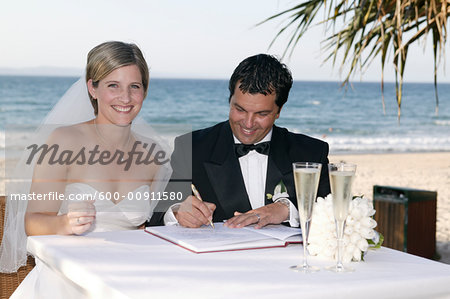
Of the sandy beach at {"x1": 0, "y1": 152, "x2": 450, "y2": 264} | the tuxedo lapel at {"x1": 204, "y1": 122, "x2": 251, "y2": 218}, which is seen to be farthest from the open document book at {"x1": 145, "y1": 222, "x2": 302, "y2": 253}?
the sandy beach at {"x1": 0, "y1": 152, "x2": 450, "y2": 264}

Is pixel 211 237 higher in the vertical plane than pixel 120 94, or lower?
lower

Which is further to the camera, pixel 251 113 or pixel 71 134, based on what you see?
pixel 71 134

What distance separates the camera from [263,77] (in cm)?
286

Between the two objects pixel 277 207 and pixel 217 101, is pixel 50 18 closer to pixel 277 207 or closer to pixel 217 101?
pixel 217 101

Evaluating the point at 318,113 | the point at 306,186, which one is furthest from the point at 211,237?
the point at 318,113

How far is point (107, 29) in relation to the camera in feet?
104

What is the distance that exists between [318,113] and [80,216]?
28.2 metres

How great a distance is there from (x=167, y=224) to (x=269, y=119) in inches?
30.1

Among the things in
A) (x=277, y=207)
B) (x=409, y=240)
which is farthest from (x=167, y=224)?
(x=409, y=240)

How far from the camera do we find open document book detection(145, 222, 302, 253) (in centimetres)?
203

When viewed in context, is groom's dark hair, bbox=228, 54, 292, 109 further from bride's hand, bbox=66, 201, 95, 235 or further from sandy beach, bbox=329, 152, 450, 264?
sandy beach, bbox=329, 152, 450, 264

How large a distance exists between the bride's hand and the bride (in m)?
0.43

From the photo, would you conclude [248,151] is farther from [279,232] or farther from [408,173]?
[408,173]

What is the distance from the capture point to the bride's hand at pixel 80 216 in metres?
2.15
